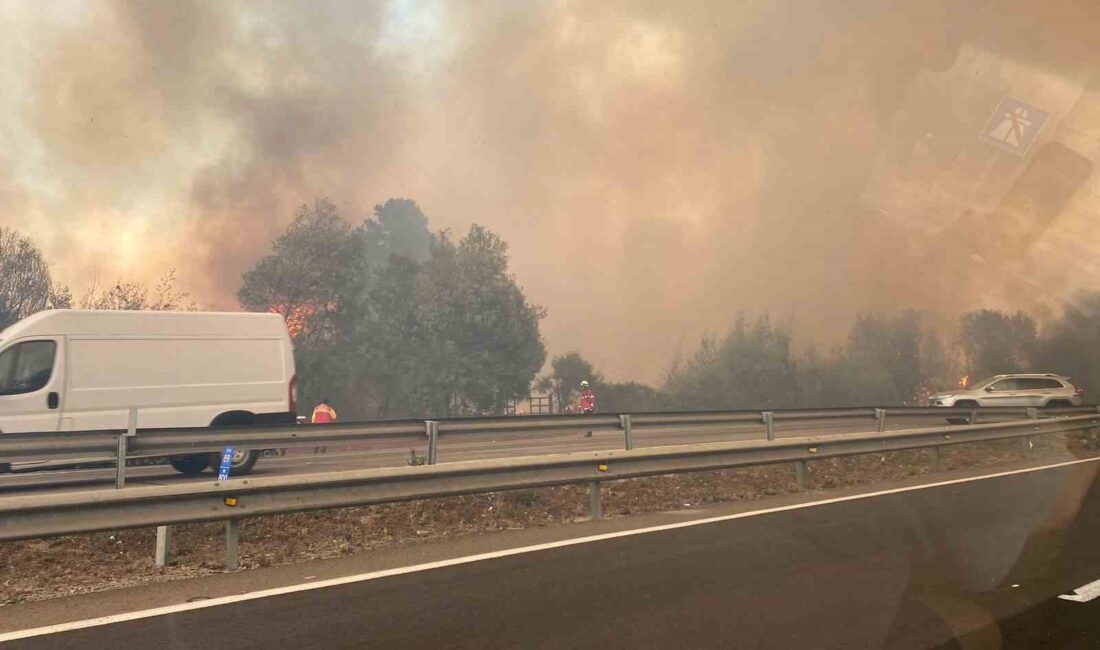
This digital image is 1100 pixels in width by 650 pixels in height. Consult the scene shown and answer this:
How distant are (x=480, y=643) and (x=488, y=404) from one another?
41.9 m

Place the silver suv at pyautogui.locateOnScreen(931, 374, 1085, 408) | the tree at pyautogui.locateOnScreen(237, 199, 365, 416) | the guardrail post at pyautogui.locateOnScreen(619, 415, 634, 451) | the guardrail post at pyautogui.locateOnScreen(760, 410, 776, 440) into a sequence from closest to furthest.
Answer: the guardrail post at pyautogui.locateOnScreen(619, 415, 634, 451)
the guardrail post at pyautogui.locateOnScreen(760, 410, 776, 440)
the silver suv at pyautogui.locateOnScreen(931, 374, 1085, 408)
the tree at pyautogui.locateOnScreen(237, 199, 365, 416)

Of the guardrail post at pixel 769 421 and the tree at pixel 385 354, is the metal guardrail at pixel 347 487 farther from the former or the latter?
the tree at pixel 385 354

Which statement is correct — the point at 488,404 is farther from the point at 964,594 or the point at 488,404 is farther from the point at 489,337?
the point at 964,594

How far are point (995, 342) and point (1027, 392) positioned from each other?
5340cm

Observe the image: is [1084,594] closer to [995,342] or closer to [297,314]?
[297,314]

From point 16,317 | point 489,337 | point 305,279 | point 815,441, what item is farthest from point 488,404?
point 815,441

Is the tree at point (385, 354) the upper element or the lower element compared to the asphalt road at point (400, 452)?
upper

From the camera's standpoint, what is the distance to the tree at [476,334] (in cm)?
4600

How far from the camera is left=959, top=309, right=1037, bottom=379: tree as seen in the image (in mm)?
73562

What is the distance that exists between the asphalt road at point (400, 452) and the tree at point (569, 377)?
3892cm

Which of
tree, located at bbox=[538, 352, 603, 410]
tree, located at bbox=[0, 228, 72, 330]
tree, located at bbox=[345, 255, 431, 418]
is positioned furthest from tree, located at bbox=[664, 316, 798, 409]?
tree, located at bbox=[0, 228, 72, 330]

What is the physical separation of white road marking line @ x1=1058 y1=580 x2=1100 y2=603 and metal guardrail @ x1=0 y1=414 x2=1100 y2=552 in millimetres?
4468

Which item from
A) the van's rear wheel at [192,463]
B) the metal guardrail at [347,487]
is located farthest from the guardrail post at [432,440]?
the van's rear wheel at [192,463]

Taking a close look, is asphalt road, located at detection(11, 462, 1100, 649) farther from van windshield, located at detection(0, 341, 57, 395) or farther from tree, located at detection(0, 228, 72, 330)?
tree, located at detection(0, 228, 72, 330)
